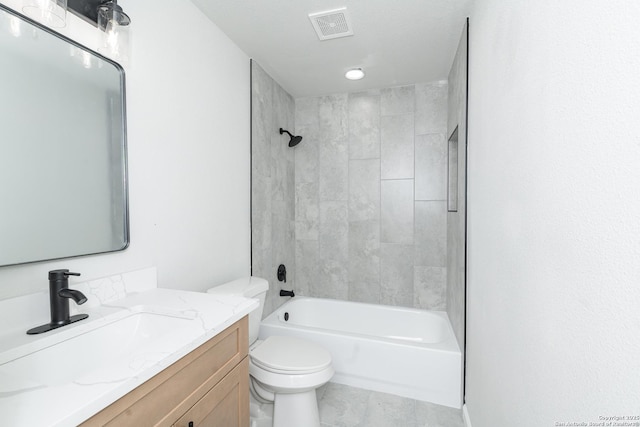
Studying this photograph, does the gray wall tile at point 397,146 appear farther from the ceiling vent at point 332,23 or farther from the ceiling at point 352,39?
Result: the ceiling vent at point 332,23

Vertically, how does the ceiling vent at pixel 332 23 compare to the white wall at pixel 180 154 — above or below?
above

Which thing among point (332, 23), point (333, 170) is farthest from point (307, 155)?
point (332, 23)

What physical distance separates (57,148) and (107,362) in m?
0.76

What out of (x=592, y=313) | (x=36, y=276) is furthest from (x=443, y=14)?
(x=36, y=276)

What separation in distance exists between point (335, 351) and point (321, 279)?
926 millimetres

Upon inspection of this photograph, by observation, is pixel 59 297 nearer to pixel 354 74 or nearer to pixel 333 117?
pixel 354 74

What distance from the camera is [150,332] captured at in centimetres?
103

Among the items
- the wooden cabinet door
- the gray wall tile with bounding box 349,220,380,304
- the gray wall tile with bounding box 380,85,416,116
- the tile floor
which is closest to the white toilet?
the tile floor

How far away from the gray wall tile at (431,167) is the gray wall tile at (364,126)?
0.40 meters

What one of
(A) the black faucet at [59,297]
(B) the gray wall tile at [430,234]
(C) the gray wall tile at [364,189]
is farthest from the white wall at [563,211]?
(C) the gray wall tile at [364,189]

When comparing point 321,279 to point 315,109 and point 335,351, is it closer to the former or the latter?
point 335,351

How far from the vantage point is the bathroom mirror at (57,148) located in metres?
0.92

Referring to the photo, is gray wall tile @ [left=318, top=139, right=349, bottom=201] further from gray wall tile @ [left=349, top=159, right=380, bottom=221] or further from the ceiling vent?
the ceiling vent

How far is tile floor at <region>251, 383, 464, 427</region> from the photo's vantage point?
1810 mm
